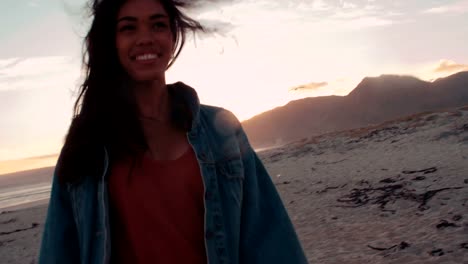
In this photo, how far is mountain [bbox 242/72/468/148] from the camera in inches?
5276

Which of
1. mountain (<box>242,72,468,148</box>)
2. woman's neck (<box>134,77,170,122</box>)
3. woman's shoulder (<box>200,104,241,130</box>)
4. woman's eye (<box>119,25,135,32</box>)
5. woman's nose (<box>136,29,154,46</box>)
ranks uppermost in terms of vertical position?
woman's eye (<box>119,25,135,32</box>)

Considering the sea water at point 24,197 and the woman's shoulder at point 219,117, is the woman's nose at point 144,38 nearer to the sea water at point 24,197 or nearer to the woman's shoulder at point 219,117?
the woman's shoulder at point 219,117

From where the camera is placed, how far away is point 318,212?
9.16 metres

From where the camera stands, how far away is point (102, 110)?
2201 millimetres

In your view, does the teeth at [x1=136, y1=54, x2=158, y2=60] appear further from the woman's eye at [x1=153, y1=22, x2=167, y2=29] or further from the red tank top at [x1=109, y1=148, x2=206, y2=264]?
the red tank top at [x1=109, y1=148, x2=206, y2=264]

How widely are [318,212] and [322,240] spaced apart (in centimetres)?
204

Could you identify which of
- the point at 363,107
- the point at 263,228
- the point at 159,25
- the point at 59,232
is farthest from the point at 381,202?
the point at 363,107

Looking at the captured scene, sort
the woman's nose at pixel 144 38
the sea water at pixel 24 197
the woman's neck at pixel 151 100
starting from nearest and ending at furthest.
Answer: the woman's nose at pixel 144 38 < the woman's neck at pixel 151 100 < the sea water at pixel 24 197

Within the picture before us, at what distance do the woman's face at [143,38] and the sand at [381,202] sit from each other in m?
4.35

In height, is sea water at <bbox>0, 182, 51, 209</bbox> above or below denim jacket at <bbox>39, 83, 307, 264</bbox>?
below

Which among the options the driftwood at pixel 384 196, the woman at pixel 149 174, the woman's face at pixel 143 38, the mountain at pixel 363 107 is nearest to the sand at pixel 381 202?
the driftwood at pixel 384 196

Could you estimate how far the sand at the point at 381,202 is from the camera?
243 inches

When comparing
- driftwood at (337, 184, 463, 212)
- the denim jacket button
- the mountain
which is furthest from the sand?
the mountain

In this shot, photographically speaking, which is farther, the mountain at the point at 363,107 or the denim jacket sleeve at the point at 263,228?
the mountain at the point at 363,107
